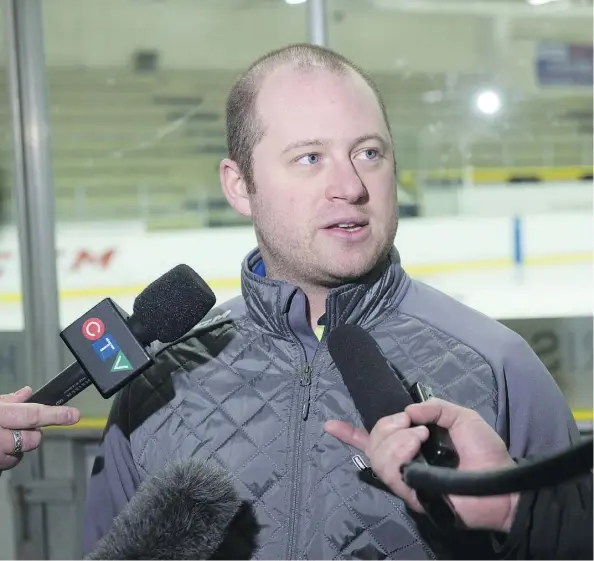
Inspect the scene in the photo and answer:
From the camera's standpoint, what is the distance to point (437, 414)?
649mm

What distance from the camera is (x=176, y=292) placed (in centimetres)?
93

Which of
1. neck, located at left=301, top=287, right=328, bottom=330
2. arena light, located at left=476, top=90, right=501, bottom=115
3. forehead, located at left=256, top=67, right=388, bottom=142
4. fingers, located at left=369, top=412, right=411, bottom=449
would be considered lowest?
fingers, located at left=369, top=412, right=411, bottom=449

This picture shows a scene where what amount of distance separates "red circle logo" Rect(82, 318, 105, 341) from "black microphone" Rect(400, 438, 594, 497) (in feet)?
1.44

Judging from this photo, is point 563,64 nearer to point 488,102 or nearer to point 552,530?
point 488,102

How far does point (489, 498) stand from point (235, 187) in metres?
0.63

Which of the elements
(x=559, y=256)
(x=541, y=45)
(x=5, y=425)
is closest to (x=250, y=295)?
(x=5, y=425)

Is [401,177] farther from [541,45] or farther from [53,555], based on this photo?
[53,555]

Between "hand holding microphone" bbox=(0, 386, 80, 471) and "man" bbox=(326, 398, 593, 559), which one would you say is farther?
"hand holding microphone" bbox=(0, 386, 80, 471)

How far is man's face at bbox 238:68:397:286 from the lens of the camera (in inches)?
37.9

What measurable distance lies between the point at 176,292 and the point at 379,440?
376mm

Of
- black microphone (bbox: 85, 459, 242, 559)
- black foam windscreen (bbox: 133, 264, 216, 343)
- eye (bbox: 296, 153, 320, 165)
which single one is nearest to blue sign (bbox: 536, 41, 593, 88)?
eye (bbox: 296, 153, 320, 165)

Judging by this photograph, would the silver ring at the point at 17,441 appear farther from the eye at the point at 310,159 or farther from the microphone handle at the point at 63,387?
the eye at the point at 310,159

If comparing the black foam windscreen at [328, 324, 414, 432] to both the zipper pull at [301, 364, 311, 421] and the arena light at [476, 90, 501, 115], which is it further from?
the arena light at [476, 90, 501, 115]

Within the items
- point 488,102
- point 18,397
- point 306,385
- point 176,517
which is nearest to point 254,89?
point 306,385
